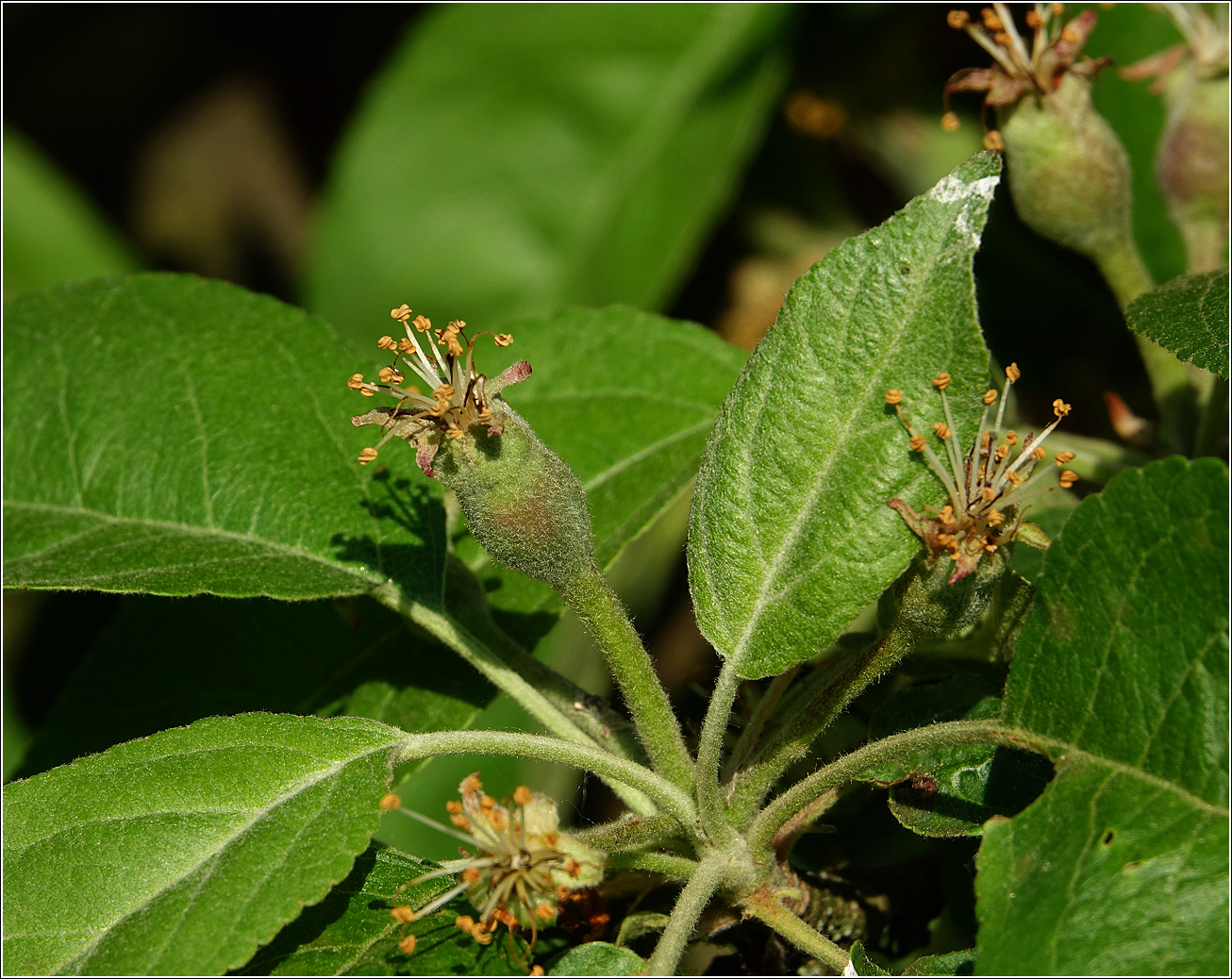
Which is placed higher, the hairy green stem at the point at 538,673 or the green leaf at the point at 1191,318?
the green leaf at the point at 1191,318

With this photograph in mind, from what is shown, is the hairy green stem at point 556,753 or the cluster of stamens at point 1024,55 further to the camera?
the cluster of stamens at point 1024,55

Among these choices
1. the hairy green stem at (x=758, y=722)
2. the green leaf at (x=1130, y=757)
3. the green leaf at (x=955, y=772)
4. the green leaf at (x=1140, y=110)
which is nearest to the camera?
the green leaf at (x=1130, y=757)

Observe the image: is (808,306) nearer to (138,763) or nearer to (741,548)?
(741,548)

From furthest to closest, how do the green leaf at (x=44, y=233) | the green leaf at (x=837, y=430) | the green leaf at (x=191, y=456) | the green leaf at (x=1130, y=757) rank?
the green leaf at (x=44, y=233) → the green leaf at (x=191, y=456) → the green leaf at (x=837, y=430) → the green leaf at (x=1130, y=757)

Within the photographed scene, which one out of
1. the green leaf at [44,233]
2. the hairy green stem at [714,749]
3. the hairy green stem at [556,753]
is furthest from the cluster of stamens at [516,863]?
the green leaf at [44,233]

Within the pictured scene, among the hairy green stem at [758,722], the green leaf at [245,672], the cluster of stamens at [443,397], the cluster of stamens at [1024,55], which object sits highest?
the cluster of stamens at [1024,55]

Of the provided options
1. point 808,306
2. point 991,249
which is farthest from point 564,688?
point 991,249

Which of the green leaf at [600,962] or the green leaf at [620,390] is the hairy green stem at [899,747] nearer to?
the green leaf at [600,962]
